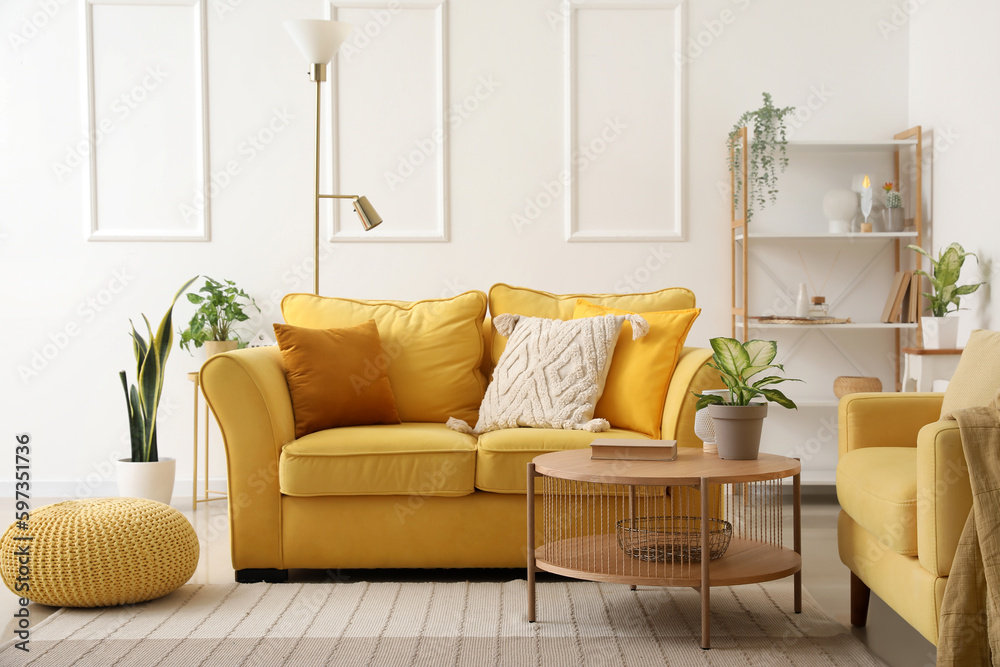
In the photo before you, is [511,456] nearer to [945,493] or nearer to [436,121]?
[945,493]

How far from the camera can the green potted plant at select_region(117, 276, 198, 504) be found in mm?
3457

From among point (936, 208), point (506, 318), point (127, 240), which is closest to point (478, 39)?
point (506, 318)

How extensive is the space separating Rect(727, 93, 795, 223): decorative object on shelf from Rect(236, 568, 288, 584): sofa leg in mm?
2482

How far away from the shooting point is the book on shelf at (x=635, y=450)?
2.26 metres

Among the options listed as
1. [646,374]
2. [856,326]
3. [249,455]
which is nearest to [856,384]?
[856,326]

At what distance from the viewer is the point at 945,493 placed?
5.79 ft

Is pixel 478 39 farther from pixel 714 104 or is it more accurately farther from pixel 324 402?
pixel 324 402

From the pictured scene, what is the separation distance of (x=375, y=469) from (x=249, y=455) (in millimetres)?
389

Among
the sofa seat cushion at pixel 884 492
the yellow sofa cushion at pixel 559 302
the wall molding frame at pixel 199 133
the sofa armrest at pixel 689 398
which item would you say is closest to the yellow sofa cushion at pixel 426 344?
the yellow sofa cushion at pixel 559 302

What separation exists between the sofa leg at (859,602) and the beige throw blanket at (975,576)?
1.69 feet

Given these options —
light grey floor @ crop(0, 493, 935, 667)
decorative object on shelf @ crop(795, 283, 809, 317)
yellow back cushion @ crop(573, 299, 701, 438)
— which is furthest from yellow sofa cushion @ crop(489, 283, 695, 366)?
light grey floor @ crop(0, 493, 935, 667)

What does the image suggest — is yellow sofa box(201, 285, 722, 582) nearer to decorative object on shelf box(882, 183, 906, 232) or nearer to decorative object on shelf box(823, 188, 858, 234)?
decorative object on shelf box(823, 188, 858, 234)

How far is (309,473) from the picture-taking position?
262 cm

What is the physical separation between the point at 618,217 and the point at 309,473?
81.8 inches
